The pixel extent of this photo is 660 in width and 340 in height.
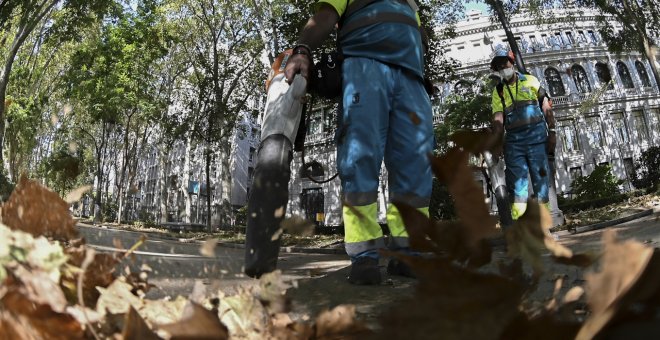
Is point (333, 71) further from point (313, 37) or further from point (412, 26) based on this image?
point (412, 26)

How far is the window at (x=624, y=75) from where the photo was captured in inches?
1314

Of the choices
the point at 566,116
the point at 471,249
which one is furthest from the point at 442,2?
the point at 566,116

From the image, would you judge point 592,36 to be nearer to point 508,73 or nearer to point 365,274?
point 508,73

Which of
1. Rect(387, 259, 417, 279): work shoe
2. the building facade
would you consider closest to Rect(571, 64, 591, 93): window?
the building facade

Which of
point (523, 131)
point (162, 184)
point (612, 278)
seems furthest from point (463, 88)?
point (612, 278)

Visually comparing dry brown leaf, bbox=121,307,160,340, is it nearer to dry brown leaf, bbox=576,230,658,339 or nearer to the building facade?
dry brown leaf, bbox=576,230,658,339

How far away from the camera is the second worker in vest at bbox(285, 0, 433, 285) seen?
2072 millimetres

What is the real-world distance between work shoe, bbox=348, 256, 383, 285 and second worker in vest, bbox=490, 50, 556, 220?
3591 mm

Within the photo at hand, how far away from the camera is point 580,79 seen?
33625mm

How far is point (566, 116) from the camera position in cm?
3212

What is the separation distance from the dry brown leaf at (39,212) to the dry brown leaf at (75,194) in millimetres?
13

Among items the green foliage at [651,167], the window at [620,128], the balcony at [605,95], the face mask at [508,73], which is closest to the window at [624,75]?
the balcony at [605,95]

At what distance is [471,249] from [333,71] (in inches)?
76.4

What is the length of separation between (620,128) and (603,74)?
4.92 meters
